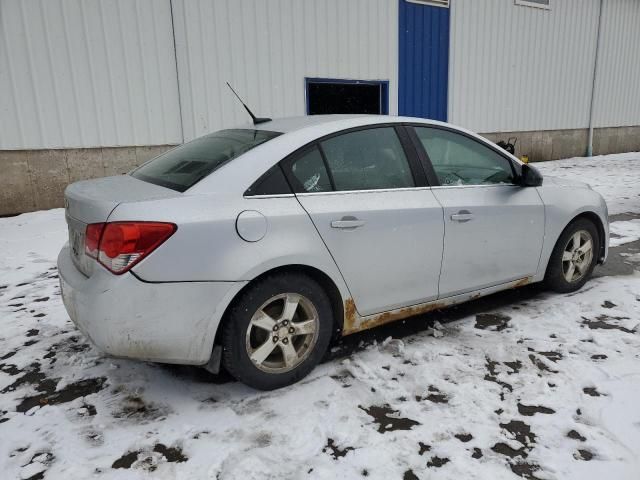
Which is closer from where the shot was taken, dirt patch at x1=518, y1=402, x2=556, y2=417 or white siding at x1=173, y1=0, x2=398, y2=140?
dirt patch at x1=518, y1=402, x2=556, y2=417

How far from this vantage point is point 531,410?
99.0 inches

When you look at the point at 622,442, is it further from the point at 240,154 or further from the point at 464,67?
the point at 464,67

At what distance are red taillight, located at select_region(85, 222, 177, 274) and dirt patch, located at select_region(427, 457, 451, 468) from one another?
158 centimetres

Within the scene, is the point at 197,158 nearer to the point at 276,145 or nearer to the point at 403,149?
the point at 276,145

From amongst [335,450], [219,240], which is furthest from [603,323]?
[219,240]

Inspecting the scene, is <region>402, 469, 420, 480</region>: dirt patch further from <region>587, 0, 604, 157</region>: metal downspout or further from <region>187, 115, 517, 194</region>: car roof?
<region>587, 0, 604, 157</region>: metal downspout

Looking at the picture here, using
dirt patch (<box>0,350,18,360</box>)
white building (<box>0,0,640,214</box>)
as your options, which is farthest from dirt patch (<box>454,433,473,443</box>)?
white building (<box>0,0,640,214</box>)

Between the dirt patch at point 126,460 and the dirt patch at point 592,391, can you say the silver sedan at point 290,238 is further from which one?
the dirt patch at point 592,391

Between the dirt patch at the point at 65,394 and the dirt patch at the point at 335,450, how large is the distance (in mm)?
1415

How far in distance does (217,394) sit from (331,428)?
722mm

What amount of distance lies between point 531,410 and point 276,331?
1.39m

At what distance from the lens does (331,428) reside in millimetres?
2398

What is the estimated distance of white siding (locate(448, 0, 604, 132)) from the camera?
38.4ft

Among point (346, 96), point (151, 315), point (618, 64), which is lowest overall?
point (151, 315)
